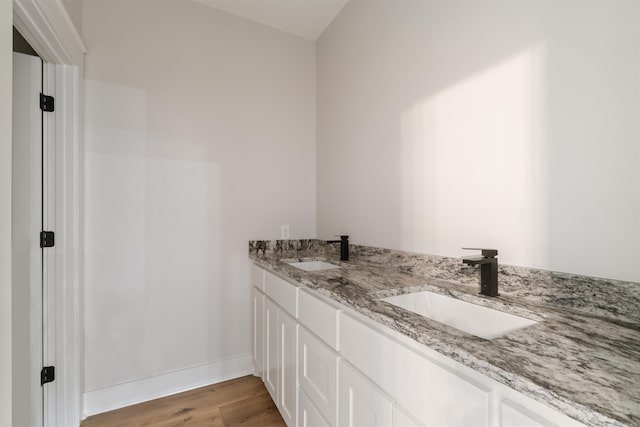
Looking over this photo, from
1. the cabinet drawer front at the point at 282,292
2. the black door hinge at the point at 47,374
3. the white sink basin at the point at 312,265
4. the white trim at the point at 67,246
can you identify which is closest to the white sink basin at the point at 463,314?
the cabinet drawer front at the point at 282,292

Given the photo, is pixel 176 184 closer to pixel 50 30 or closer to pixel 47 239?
pixel 47 239

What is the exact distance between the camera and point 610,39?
848 millimetres

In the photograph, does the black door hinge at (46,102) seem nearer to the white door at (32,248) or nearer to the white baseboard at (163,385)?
the white door at (32,248)

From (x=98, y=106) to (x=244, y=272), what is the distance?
57.1 inches

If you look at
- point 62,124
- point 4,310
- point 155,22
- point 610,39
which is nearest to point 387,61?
point 610,39

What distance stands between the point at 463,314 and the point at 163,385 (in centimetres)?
199

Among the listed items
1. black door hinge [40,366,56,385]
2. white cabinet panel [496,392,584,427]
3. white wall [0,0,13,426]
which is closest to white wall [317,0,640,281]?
white cabinet panel [496,392,584,427]

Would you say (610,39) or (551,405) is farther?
(610,39)

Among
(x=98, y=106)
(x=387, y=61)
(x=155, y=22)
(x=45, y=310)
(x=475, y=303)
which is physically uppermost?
(x=155, y=22)

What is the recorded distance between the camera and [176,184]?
197cm

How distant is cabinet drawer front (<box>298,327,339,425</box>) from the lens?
3.53 ft

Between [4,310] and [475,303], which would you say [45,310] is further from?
[475,303]

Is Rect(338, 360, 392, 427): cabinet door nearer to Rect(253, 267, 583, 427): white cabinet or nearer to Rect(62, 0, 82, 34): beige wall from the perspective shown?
Rect(253, 267, 583, 427): white cabinet

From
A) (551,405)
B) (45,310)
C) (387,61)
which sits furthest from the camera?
(387,61)
